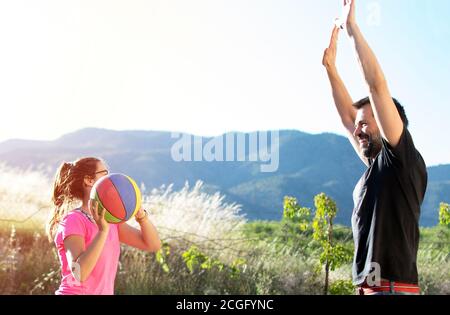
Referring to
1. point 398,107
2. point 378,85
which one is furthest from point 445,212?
point 378,85

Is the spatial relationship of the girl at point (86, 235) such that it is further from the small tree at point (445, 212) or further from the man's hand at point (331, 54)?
the small tree at point (445, 212)

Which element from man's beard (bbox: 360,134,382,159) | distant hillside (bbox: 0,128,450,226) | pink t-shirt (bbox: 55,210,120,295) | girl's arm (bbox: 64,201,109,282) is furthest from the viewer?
distant hillside (bbox: 0,128,450,226)

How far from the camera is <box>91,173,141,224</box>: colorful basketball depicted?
3.72 m

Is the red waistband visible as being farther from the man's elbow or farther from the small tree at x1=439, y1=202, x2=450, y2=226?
the small tree at x1=439, y1=202, x2=450, y2=226

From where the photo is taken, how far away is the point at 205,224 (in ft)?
29.4

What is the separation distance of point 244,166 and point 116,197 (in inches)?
635

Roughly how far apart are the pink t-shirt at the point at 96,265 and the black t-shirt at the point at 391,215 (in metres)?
1.30

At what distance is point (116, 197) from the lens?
3.77 meters

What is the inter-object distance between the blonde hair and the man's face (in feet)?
5.11

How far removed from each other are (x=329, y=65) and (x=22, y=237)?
18.5 ft

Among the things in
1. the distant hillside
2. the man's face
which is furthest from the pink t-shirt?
the distant hillside

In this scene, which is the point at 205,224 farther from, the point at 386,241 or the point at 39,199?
the point at 386,241
